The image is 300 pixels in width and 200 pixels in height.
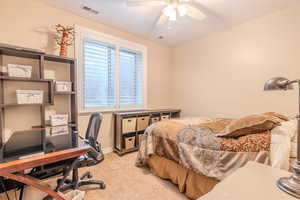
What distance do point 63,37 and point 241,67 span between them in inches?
128

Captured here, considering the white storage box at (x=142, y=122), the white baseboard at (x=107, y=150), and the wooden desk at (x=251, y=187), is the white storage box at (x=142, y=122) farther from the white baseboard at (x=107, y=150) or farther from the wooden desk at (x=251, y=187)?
the wooden desk at (x=251, y=187)

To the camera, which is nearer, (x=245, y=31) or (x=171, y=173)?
(x=171, y=173)

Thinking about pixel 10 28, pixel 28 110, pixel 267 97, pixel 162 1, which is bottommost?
pixel 28 110

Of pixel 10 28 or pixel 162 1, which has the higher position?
pixel 162 1

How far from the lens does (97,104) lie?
2881 mm

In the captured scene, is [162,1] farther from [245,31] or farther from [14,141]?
[14,141]

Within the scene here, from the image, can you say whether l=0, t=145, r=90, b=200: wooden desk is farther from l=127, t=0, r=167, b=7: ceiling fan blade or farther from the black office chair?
l=127, t=0, r=167, b=7: ceiling fan blade

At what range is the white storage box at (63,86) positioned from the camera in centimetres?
221

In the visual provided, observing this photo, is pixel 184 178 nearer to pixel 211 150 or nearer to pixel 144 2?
pixel 211 150

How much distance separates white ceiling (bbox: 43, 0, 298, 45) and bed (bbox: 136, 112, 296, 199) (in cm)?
184

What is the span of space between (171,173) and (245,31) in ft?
9.51

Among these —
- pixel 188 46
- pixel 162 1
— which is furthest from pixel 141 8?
pixel 188 46

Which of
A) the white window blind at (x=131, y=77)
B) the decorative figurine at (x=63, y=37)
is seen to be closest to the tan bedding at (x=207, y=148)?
the white window blind at (x=131, y=77)

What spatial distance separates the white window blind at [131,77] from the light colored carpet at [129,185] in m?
1.39
